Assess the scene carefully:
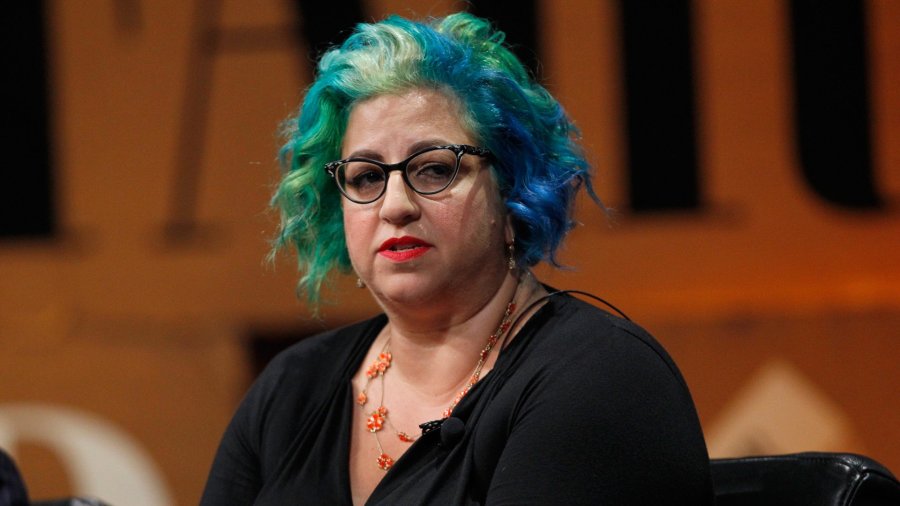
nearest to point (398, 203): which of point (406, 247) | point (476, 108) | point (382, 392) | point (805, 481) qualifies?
point (406, 247)

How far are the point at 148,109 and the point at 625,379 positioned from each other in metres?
2.55

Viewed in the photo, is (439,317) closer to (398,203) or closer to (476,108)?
(398,203)

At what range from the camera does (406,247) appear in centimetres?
177

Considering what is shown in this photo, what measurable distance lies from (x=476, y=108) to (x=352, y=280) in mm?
1880

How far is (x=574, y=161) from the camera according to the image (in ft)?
6.35

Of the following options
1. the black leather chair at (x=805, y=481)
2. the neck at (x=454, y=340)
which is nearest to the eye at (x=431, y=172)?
the neck at (x=454, y=340)

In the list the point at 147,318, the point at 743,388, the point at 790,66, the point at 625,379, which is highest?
the point at 790,66

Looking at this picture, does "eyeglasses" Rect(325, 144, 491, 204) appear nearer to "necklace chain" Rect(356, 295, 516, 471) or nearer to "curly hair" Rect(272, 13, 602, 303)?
"curly hair" Rect(272, 13, 602, 303)

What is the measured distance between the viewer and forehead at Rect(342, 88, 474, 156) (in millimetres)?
1791

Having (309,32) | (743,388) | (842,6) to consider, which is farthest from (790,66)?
(309,32)

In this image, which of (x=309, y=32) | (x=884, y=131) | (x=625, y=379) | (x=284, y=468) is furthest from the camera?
(x=309, y=32)

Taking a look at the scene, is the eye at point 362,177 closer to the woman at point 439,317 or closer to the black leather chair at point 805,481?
the woman at point 439,317

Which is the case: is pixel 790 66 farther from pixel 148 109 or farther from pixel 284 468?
pixel 284 468

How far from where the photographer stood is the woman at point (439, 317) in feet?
5.27
